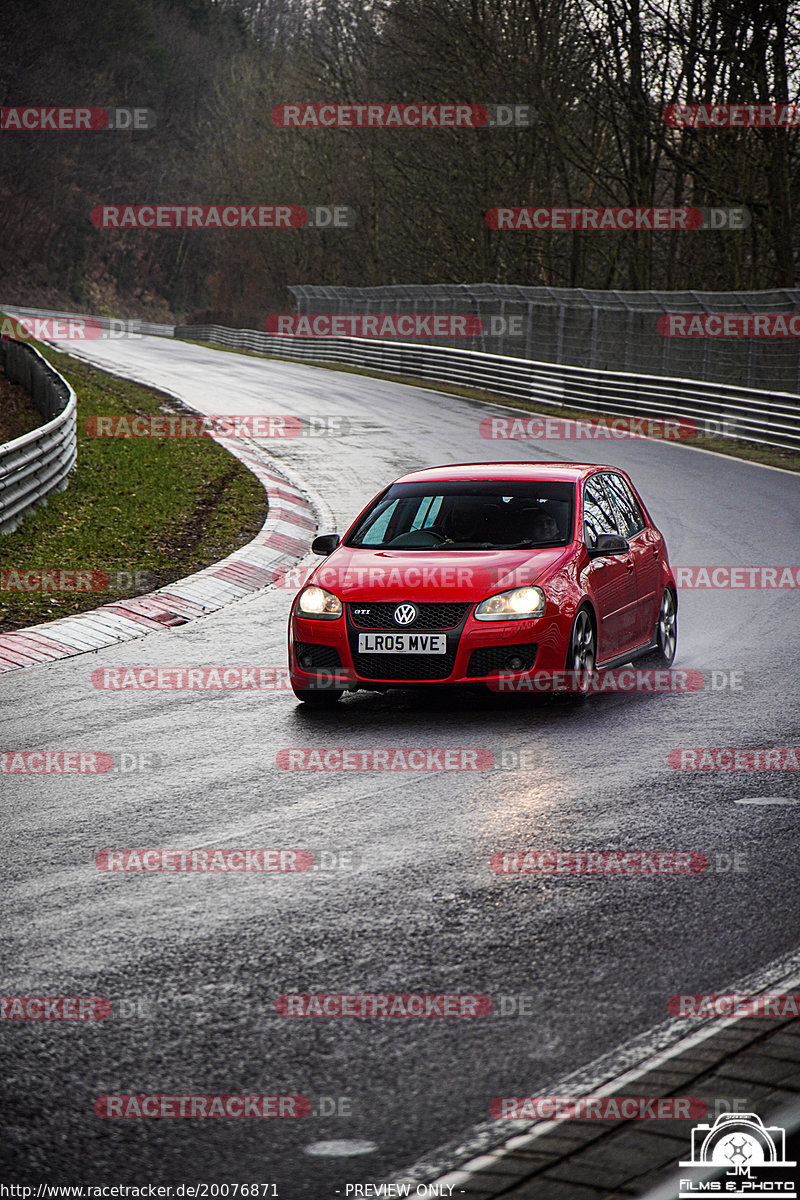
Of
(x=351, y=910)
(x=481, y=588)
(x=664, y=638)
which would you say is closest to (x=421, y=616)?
(x=481, y=588)

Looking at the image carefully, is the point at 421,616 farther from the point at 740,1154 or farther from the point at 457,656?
the point at 740,1154

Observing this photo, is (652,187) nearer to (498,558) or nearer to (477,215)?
(477,215)

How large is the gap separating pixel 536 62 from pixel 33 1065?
135 feet

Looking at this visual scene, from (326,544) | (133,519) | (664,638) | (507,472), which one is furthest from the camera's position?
(133,519)

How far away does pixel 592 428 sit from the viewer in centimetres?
2966

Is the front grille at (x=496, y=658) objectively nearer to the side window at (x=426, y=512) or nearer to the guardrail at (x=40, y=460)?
the side window at (x=426, y=512)

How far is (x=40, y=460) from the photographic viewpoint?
1678 centimetres

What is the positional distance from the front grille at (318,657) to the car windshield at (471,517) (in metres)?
1.05

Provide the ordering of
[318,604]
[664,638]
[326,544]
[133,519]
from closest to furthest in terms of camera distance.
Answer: [318,604] < [326,544] < [664,638] < [133,519]

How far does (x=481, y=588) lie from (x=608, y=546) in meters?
1.15

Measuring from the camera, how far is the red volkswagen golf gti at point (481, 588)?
877cm

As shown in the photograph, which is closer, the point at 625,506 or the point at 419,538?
the point at 419,538

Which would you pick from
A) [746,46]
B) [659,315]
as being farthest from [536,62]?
[659,315]

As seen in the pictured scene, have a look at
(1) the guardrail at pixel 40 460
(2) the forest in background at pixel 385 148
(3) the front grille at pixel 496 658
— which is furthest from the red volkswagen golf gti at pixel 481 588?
(2) the forest in background at pixel 385 148
